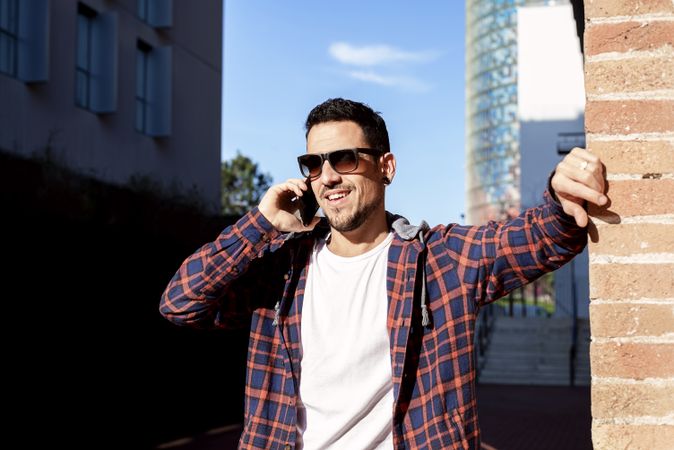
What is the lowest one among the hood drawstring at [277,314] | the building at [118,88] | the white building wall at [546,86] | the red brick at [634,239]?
the hood drawstring at [277,314]

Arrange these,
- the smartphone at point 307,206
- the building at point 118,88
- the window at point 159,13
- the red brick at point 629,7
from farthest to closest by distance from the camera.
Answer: the window at point 159,13 < the building at point 118,88 < the smartphone at point 307,206 < the red brick at point 629,7

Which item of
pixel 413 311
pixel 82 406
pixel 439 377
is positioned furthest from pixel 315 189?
pixel 82 406

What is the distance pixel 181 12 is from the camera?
19344 mm

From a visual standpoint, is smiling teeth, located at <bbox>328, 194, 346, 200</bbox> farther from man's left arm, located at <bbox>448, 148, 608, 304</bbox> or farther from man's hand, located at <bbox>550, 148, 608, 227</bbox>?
man's hand, located at <bbox>550, 148, 608, 227</bbox>

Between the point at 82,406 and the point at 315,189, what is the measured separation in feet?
29.6

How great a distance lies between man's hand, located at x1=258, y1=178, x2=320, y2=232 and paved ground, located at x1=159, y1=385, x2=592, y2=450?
9.44 metres

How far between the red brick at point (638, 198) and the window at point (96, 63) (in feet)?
47.2

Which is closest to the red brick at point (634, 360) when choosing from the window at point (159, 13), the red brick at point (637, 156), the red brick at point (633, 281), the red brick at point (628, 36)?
the red brick at point (633, 281)

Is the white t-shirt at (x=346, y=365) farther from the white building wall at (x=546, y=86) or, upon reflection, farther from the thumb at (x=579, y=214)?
Result: the white building wall at (x=546, y=86)

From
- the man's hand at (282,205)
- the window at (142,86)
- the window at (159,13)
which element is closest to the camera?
the man's hand at (282,205)

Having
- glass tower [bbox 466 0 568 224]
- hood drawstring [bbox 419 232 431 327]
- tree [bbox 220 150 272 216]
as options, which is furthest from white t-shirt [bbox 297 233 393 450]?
glass tower [bbox 466 0 568 224]

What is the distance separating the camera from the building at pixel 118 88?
1397 centimetres

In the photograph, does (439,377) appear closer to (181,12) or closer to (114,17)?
(114,17)

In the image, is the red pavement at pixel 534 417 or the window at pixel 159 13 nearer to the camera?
the red pavement at pixel 534 417
